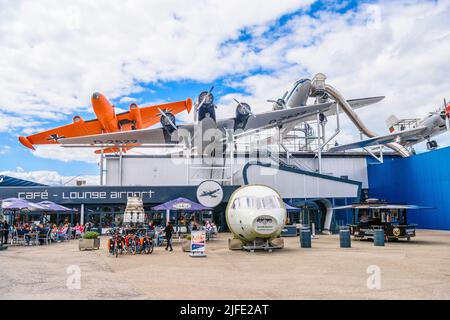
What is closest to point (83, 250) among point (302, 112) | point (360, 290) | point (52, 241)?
point (52, 241)

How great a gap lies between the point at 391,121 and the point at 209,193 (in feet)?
103

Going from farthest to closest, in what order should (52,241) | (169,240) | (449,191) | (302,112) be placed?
(302,112) < (449,191) < (52,241) < (169,240)

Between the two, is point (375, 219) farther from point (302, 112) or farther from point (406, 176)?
point (406, 176)

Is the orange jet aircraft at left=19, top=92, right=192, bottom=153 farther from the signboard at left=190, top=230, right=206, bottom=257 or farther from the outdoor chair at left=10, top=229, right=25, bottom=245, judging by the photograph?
the signboard at left=190, top=230, right=206, bottom=257

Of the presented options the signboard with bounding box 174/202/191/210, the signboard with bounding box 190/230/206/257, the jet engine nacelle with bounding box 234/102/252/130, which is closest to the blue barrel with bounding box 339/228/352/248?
the signboard with bounding box 190/230/206/257

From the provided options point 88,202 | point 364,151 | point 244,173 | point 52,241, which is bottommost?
point 52,241

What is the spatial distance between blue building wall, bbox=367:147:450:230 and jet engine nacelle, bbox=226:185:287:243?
21575mm

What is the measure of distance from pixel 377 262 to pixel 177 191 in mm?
23789

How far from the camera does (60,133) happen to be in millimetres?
44250

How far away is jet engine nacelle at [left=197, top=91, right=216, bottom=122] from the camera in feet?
106
